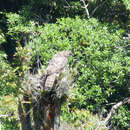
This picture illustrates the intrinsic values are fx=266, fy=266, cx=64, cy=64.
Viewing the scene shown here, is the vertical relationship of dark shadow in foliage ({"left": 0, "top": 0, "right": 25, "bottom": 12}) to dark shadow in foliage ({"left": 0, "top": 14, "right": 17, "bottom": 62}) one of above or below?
above

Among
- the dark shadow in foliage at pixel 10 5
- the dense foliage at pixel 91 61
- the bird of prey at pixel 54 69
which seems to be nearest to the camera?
the bird of prey at pixel 54 69

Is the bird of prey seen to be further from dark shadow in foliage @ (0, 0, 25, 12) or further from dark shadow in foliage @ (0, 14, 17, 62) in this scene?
dark shadow in foliage @ (0, 0, 25, 12)

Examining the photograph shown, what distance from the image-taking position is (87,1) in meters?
11.5

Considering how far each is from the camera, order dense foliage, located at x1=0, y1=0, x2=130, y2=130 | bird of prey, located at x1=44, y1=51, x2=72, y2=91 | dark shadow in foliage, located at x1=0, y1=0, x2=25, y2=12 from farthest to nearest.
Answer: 1. dark shadow in foliage, located at x1=0, y1=0, x2=25, y2=12
2. dense foliage, located at x1=0, y1=0, x2=130, y2=130
3. bird of prey, located at x1=44, y1=51, x2=72, y2=91

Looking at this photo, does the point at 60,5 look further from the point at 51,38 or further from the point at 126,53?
the point at 126,53

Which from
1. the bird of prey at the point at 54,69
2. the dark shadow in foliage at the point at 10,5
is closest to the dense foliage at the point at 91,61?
the bird of prey at the point at 54,69

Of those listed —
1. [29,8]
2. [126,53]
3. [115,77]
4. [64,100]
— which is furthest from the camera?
[29,8]

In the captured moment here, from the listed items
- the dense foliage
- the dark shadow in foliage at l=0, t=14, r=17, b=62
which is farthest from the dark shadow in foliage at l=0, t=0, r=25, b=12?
the dense foliage

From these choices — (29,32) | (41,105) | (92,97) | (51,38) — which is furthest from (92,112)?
(41,105)

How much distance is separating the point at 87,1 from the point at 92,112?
17.0 feet

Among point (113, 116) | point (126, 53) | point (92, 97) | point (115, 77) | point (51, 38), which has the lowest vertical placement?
point (113, 116)

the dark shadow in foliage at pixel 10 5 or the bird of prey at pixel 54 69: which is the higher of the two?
the dark shadow in foliage at pixel 10 5

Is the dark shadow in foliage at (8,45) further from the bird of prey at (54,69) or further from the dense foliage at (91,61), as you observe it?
the bird of prey at (54,69)

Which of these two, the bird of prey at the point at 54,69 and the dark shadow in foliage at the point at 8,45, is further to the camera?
the dark shadow in foliage at the point at 8,45
